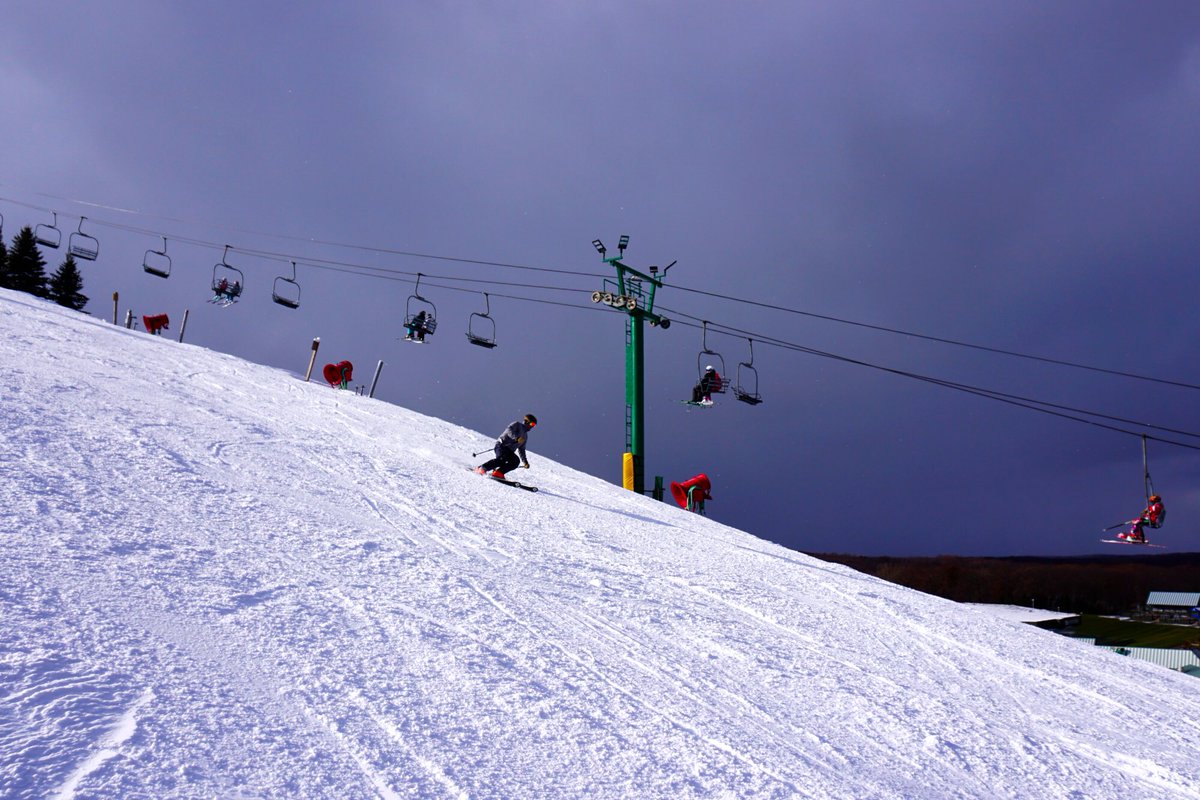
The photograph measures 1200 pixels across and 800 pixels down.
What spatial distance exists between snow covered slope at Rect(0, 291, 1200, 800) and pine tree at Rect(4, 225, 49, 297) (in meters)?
56.5

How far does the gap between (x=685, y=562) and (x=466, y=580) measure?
3.90m

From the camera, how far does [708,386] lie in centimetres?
2620

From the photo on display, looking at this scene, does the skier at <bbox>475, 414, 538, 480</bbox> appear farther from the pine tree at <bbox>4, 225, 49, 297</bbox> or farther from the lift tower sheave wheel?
the pine tree at <bbox>4, 225, 49, 297</bbox>

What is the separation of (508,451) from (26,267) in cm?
6001

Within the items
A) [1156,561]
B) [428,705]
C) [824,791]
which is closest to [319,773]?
[428,705]

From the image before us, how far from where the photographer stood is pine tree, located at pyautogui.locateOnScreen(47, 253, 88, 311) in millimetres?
60088

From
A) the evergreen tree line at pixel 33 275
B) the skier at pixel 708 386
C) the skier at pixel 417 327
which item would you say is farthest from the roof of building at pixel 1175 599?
the evergreen tree line at pixel 33 275

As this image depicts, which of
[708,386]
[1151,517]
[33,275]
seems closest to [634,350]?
[708,386]

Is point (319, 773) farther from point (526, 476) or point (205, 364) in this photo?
point (205, 364)

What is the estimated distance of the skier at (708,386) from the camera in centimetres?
2620

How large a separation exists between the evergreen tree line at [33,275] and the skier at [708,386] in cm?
4949

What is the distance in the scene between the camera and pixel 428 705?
4688mm

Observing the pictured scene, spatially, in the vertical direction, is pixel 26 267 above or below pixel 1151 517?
above

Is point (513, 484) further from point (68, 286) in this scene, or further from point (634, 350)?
point (68, 286)
